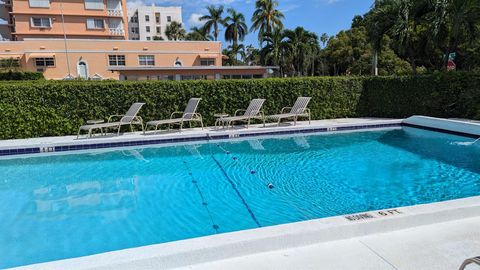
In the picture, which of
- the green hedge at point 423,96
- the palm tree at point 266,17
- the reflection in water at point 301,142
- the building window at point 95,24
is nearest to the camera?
the reflection in water at point 301,142

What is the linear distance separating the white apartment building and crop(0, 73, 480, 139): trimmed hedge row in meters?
80.0

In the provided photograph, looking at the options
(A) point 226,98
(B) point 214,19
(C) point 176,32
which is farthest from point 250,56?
→ (A) point 226,98

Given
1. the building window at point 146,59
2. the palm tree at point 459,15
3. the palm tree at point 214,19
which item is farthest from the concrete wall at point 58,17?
the palm tree at point 459,15

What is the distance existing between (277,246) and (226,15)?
4806 cm

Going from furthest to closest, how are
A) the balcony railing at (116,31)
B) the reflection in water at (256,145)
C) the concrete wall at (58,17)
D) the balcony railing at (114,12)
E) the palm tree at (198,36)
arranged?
1. the palm tree at (198,36)
2. the balcony railing at (116,31)
3. the balcony railing at (114,12)
4. the concrete wall at (58,17)
5. the reflection in water at (256,145)

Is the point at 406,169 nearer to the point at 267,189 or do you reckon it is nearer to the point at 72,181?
the point at 267,189

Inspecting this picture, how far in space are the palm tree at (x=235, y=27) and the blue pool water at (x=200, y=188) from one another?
4086 centimetres

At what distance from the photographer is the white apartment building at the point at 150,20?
87.4 metres

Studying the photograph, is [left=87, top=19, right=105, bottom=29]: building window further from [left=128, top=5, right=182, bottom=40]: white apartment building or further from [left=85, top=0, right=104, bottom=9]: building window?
[left=128, top=5, right=182, bottom=40]: white apartment building

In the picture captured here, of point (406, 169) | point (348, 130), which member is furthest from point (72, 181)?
point (348, 130)

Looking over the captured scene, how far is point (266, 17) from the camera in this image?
130ft

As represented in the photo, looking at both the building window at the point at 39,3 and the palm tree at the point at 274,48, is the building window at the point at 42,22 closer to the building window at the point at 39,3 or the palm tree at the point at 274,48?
the building window at the point at 39,3

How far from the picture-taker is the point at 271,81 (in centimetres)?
1295

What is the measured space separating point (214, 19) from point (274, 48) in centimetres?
1655
